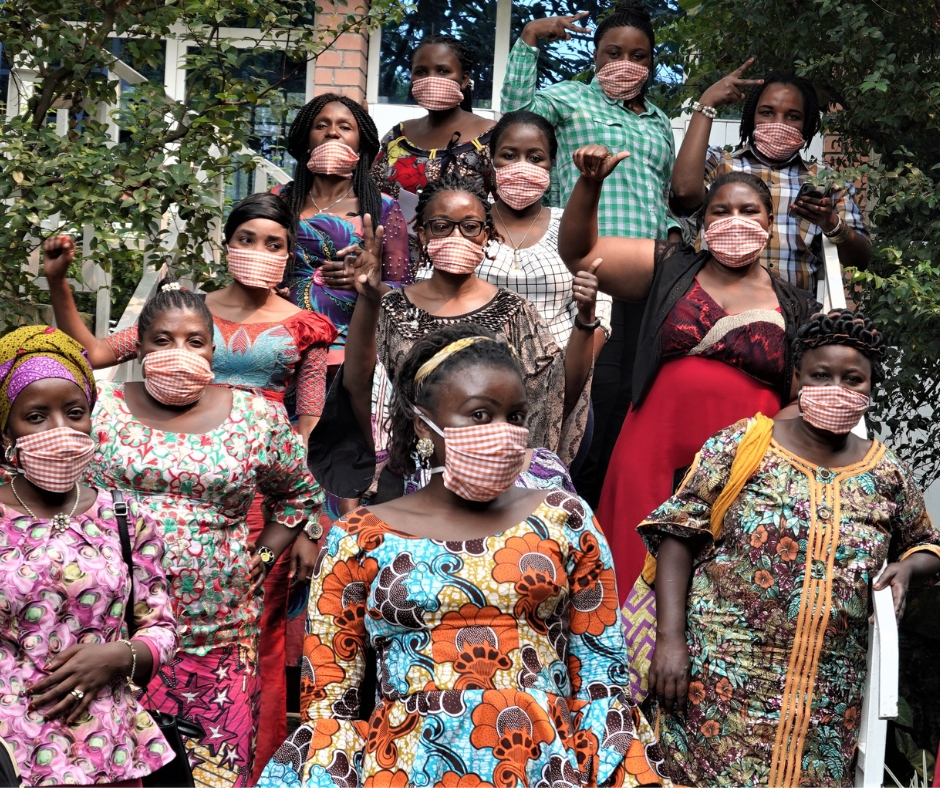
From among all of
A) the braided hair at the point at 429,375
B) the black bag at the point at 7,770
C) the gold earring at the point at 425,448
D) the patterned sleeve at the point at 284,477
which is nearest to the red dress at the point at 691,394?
the patterned sleeve at the point at 284,477

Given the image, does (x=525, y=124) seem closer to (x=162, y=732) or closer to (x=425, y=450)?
(x=425, y=450)

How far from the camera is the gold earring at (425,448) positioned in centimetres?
402

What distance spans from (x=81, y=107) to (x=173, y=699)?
3645 millimetres

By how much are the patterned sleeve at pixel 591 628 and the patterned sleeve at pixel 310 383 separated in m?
2.74

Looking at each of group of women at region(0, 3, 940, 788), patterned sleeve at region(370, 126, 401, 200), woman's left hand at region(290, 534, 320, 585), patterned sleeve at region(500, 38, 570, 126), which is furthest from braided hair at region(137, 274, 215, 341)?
patterned sleeve at region(500, 38, 570, 126)

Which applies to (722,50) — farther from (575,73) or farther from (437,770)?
(437,770)

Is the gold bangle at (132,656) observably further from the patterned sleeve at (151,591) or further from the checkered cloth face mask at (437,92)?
the checkered cloth face mask at (437,92)

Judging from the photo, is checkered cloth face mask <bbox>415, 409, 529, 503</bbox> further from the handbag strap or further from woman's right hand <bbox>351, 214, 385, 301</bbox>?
woman's right hand <bbox>351, 214, 385, 301</bbox>

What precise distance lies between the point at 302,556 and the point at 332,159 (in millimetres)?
2352

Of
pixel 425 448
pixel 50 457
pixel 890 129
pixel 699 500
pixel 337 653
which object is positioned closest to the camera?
pixel 337 653

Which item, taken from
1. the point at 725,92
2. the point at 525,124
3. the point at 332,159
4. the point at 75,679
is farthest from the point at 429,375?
the point at 725,92

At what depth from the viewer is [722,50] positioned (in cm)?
904

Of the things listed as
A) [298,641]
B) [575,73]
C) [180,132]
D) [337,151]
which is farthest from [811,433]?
[575,73]

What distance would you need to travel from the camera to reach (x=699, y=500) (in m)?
5.06
